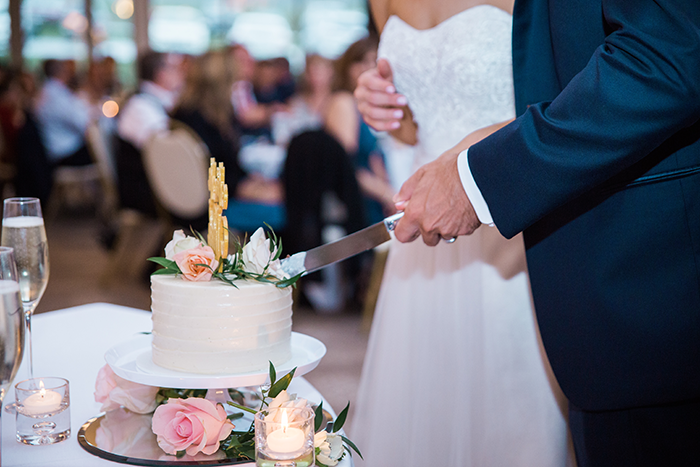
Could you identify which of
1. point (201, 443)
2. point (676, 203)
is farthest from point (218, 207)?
point (676, 203)

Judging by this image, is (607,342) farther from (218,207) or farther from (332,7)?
(332,7)

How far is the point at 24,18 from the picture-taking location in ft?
35.6

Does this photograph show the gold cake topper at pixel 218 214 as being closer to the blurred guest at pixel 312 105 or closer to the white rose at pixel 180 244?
the white rose at pixel 180 244

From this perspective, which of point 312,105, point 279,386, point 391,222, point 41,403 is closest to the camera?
point 279,386

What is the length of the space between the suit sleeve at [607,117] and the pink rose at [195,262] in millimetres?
454

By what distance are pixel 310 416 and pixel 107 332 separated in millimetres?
798

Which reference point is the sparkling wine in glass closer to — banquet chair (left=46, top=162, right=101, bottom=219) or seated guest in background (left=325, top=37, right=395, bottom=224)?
seated guest in background (left=325, top=37, right=395, bottom=224)

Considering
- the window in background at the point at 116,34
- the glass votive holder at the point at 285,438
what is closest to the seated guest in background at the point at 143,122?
the glass votive holder at the point at 285,438

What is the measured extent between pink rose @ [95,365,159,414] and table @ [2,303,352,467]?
63 millimetres

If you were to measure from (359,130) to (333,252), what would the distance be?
3.60m

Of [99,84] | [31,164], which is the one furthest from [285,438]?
[99,84]

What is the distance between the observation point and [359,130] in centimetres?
462

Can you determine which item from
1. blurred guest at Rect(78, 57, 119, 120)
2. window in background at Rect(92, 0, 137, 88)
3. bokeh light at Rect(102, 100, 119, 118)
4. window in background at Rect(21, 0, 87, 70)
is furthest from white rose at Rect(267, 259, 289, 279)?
window in background at Rect(21, 0, 87, 70)

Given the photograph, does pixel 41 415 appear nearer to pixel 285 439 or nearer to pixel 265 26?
pixel 285 439
